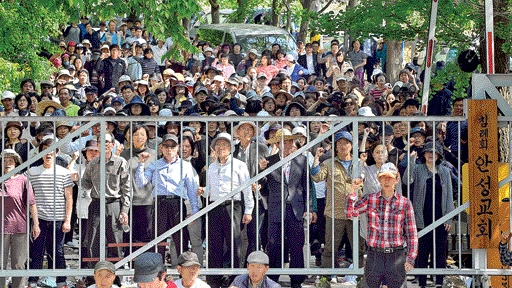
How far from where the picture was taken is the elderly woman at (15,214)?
41.6 ft

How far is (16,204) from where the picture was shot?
41.7 ft

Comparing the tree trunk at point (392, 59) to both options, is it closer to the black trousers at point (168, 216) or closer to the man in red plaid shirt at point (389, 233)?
the black trousers at point (168, 216)

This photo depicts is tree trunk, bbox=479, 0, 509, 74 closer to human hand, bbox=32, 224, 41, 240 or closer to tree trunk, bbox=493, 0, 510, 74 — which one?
tree trunk, bbox=493, 0, 510, 74

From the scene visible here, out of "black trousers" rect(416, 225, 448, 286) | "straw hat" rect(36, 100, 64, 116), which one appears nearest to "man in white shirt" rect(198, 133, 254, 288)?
"black trousers" rect(416, 225, 448, 286)

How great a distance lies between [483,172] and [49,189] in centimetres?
429

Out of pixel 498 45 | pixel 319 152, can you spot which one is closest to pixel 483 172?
pixel 319 152

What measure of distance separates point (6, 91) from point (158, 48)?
13017mm

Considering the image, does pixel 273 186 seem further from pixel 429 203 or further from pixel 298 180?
pixel 429 203

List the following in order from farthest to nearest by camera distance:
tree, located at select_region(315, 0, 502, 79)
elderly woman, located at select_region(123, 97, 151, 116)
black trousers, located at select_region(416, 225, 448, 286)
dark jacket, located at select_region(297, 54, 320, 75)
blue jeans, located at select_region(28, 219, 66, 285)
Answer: dark jacket, located at select_region(297, 54, 320, 75)
elderly woman, located at select_region(123, 97, 151, 116)
tree, located at select_region(315, 0, 502, 79)
blue jeans, located at select_region(28, 219, 66, 285)
black trousers, located at select_region(416, 225, 448, 286)

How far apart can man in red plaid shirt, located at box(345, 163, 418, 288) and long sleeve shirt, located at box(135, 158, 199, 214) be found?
73.5 inches

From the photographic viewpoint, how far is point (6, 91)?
61.2 feet

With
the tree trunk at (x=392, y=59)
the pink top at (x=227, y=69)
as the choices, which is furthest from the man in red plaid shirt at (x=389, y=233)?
the tree trunk at (x=392, y=59)

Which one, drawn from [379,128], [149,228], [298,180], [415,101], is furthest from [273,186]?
[415,101]

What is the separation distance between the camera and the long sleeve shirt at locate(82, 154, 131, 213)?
42.0 ft
